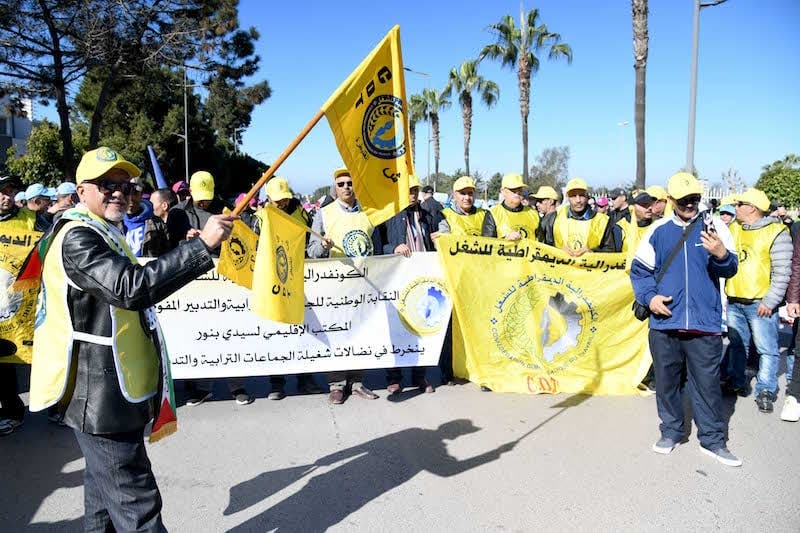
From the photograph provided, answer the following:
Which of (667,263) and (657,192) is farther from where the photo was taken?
(657,192)

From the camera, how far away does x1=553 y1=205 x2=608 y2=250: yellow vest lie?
19.8ft

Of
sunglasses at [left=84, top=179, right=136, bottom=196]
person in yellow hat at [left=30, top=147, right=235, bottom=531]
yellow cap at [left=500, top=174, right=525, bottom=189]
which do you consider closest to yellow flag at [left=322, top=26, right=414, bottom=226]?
sunglasses at [left=84, top=179, right=136, bottom=196]

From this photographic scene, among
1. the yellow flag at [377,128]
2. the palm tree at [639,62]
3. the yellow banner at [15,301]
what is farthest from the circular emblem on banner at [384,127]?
the palm tree at [639,62]

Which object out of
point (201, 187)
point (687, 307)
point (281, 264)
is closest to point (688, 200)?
point (687, 307)

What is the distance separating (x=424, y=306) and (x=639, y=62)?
531 inches

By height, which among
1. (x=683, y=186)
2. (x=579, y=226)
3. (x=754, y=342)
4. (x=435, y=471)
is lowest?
(x=435, y=471)

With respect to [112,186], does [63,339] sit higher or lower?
lower

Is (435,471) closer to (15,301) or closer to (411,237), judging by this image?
(411,237)

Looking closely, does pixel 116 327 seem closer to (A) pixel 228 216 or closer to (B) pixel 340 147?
(A) pixel 228 216

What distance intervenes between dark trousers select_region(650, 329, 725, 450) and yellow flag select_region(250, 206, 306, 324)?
2.61 m

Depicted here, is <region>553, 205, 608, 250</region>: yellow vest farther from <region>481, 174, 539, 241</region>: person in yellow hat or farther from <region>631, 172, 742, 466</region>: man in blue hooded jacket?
<region>631, 172, 742, 466</region>: man in blue hooded jacket

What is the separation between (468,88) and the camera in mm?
40844

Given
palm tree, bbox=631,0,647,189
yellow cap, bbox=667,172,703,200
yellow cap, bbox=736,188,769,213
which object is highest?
palm tree, bbox=631,0,647,189

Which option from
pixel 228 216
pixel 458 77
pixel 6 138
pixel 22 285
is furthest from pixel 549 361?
pixel 6 138
